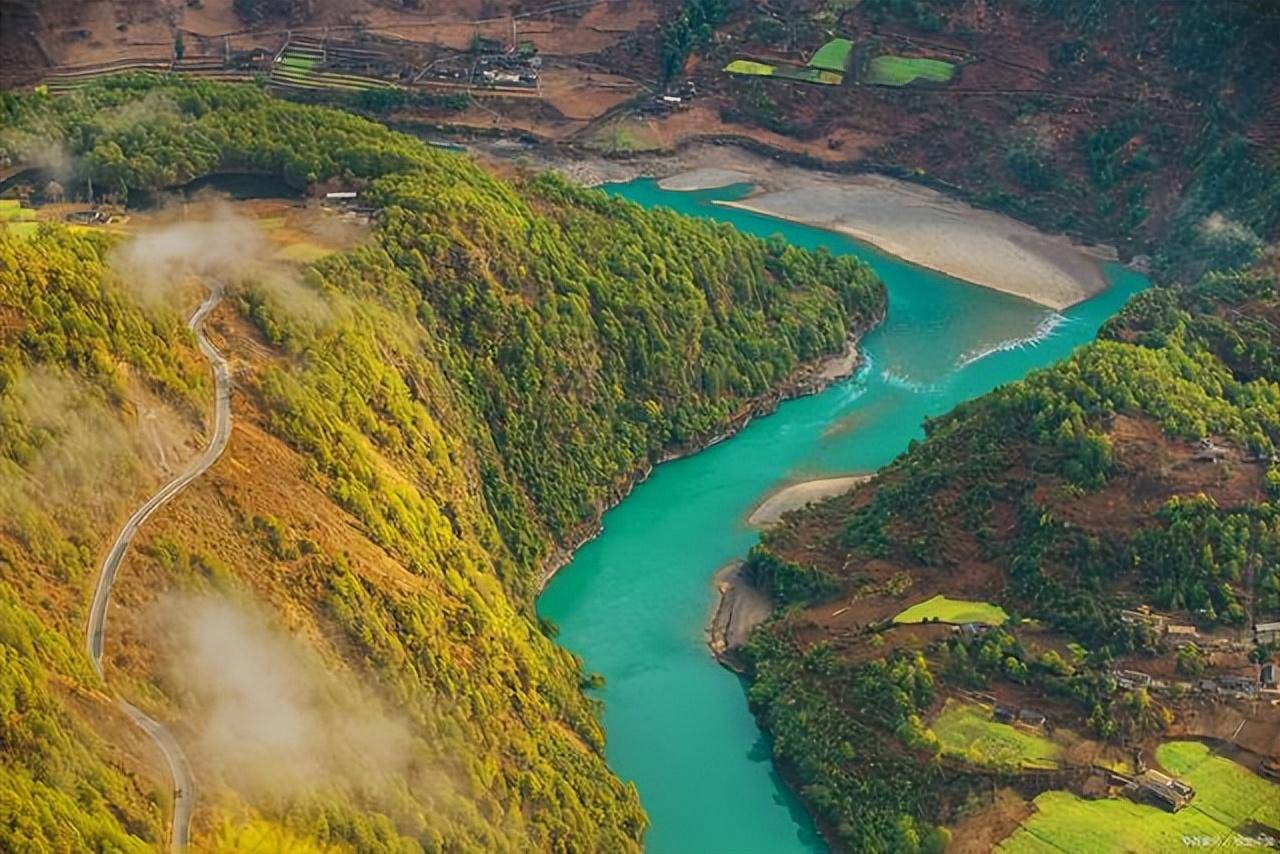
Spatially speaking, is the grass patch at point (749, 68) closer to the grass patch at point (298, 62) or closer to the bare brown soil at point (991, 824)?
the grass patch at point (298, 62)

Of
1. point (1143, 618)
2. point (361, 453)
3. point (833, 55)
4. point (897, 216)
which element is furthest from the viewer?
point (833, 55)

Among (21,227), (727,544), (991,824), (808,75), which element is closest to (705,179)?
(808,75)

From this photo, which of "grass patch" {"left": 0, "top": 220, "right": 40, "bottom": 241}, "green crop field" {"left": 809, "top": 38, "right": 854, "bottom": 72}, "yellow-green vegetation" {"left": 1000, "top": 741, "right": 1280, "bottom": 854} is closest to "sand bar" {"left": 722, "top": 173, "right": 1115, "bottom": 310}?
"green crop field" {"left": 809, "top": 38, "right": 854, "bottom": 72}

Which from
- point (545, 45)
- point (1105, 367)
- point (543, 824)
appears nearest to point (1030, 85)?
point (545, 45)

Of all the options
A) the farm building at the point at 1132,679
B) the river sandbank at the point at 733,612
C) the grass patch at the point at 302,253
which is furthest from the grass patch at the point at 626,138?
the farm building at the point at 1132,679

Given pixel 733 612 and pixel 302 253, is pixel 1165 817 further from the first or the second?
pixel 302 253

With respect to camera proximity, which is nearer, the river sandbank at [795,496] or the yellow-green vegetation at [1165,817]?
the yellow-green vegetation at [1165,817]

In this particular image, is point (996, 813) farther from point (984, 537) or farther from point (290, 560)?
point (290, 560)
